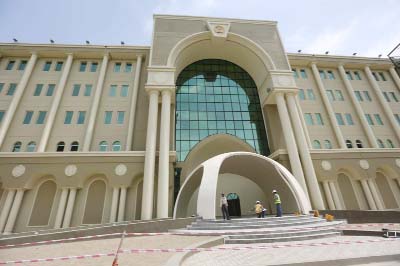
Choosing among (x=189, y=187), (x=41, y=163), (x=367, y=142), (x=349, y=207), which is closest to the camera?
(x=189, y=187)

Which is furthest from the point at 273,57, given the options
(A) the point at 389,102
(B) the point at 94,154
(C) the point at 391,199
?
(B) the point at 94,154

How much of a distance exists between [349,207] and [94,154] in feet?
87.6

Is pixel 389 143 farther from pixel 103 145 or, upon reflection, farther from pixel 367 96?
pixel 103 145

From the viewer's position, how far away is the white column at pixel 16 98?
2072cm

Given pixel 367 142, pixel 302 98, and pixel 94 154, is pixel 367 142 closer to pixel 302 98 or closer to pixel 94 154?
pixel 302 98

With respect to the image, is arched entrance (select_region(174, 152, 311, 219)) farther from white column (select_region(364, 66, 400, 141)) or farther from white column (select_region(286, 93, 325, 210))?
white column (select_region(364, 66, 400, 141))

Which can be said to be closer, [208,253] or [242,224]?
[208,253]

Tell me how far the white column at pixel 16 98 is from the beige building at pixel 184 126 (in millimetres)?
141

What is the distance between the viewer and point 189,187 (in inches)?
701

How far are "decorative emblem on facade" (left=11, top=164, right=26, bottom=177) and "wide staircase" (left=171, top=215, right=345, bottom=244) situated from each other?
16797 millimetres

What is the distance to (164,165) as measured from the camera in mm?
18797

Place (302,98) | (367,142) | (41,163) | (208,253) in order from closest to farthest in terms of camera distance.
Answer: (208,253) < (41,163) < (367,142) < (302,98)

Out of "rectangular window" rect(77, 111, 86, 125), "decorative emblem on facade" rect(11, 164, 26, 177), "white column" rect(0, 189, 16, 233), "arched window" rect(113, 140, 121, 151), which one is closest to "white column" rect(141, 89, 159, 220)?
"arched window" rect(113, 140, 121, 151)

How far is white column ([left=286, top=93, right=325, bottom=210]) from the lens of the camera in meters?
19.2
